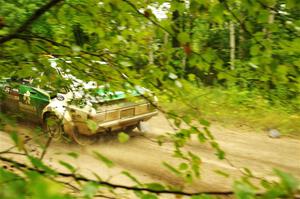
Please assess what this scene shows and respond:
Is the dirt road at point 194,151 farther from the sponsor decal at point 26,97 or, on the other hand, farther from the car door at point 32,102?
the sponsor decal at point 26,97

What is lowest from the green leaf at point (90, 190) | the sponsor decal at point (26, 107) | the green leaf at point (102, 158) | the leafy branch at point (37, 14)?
the sponsor decal at point (26, 107)

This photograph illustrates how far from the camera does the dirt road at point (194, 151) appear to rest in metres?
6.58

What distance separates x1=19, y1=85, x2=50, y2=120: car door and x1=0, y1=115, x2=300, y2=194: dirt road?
597 mm

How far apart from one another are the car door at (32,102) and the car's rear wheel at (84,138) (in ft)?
3.08

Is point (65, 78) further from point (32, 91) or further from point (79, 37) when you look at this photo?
point (32, 91)

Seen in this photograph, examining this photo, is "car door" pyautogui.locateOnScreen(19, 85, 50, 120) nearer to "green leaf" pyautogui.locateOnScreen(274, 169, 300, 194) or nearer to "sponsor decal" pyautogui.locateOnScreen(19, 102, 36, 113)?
"sponsor decal" pyautogui.locateOnScreen(19, 102, 36, 113)

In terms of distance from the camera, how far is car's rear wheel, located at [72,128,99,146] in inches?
325

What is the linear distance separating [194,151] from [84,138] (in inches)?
94.0

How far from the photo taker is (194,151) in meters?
7.99

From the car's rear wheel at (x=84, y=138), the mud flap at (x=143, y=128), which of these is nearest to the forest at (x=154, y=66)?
the car's rear wheel at (x=84, y=138)

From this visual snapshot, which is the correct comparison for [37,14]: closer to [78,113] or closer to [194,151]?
[78,113]

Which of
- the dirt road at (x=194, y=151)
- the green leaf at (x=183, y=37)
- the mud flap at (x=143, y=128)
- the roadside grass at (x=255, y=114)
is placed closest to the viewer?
the green leaf at (x=183, y=37)

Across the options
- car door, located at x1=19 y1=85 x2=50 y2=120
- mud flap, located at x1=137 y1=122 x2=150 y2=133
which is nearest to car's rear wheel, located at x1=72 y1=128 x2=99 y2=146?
car door, located at x1=19 y1=85 x2=50 y2=120

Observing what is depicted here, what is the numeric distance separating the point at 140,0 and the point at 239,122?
8736 millimetres
